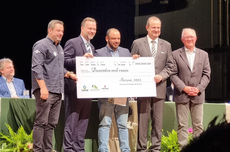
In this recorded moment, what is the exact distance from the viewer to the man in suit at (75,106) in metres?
4.02

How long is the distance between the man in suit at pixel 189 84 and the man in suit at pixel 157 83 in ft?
0.51

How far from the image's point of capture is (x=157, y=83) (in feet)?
13.6

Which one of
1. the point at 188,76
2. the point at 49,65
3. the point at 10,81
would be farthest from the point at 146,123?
the point at 10,81

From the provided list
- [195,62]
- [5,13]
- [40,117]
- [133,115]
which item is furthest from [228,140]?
[5,13]

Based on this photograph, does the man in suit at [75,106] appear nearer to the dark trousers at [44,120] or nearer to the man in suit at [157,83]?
the dark trousers at [44,120]

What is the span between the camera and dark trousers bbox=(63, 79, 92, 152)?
4012 mm

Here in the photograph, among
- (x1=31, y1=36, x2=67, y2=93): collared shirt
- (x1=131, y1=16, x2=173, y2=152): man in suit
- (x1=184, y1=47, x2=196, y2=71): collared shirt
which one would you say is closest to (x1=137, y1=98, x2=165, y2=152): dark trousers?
(x1=131, y1=16, x2=173, y2=152): man in suit

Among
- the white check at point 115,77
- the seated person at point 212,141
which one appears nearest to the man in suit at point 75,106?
the white check at point 115,77

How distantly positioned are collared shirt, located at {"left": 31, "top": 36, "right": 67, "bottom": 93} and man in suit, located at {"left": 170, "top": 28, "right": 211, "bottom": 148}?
54.6 inches

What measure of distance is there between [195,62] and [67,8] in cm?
583

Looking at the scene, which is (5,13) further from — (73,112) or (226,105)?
(226,105)

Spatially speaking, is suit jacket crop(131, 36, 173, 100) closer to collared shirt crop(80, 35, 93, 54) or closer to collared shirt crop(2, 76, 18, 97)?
collared shirt crop(80, 35, 93, 54)

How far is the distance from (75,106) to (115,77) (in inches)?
22.7

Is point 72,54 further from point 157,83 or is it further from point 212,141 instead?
point 212,141
